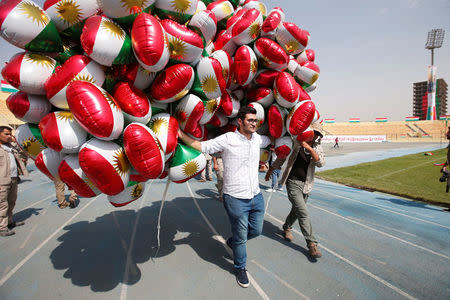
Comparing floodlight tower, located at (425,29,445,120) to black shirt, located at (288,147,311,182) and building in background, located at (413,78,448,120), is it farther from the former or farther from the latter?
black shirt, located at (288,147,311,182)

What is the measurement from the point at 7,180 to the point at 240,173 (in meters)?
4.90

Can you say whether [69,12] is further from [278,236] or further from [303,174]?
[278,236]

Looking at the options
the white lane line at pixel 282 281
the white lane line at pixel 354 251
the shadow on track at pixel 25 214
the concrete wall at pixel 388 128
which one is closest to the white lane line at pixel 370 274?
the white lane line at pixel 354 251

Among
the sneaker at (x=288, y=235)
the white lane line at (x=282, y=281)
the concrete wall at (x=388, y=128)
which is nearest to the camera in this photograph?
the white lane line at (x=282, y=281)

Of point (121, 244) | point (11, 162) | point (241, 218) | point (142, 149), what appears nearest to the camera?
point (142, 149)

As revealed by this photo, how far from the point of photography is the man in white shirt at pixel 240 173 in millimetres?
2568

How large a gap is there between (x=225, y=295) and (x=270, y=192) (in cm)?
472

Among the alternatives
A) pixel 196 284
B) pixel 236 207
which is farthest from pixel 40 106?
pixel 196 284

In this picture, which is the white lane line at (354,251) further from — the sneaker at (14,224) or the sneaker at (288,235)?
the sneaker at (14,224)

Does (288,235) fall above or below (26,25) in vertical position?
below

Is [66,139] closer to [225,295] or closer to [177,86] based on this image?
[177,86]

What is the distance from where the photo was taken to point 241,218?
102 inches

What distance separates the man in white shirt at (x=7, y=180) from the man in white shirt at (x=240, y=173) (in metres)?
4.25

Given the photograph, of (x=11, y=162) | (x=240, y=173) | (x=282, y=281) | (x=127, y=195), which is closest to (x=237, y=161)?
(x=240, y=173)
